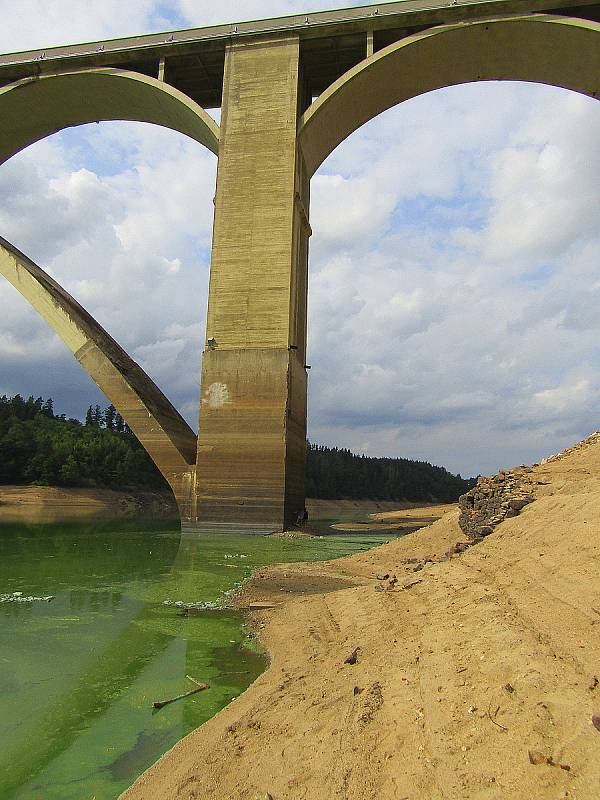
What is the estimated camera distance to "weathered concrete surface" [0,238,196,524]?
52.3ft

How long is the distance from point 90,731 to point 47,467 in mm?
44308

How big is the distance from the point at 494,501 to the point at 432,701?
4.85 meters

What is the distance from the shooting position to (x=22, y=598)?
5.89 metres

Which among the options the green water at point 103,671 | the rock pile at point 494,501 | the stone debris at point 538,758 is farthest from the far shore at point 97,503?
the stone debris at point 538,758

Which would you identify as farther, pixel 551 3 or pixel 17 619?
pixel 551 3

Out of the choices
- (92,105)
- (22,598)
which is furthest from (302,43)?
(22,598)

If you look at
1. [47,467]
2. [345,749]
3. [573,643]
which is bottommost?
[345,749]

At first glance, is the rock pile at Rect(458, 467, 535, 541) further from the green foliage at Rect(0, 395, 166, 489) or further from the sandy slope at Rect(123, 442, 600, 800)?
the green foliage at Rect(0, 395, 166, 489)

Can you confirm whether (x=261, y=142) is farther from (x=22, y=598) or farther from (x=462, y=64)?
(x=22, y=598)

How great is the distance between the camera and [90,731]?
281 centimetres

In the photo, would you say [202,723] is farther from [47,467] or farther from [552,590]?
[47,467]

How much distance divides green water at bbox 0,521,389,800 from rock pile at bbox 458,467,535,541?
3.10m

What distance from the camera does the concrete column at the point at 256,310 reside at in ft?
49.7

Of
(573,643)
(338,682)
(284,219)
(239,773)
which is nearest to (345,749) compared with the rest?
(239,773)
